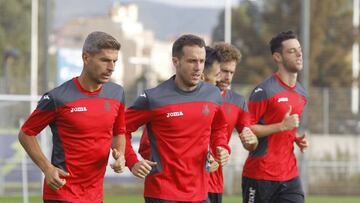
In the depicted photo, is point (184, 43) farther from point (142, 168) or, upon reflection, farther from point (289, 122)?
point (289, 122)

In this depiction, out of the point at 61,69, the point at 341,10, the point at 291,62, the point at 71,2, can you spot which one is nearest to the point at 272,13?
the point at 341,10

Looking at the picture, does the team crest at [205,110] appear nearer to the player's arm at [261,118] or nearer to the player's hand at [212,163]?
the player's hand at [212,163]

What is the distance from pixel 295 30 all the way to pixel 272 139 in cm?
1818

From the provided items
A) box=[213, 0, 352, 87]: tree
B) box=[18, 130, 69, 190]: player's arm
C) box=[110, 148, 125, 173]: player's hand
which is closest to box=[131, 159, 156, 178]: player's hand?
box=[110, 148, 125, 173]: player's hand

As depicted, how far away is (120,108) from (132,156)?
0.43 m

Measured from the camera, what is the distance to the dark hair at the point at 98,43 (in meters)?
8.06

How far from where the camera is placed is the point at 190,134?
27.1 feet

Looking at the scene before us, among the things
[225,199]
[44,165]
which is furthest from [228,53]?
[225,199]

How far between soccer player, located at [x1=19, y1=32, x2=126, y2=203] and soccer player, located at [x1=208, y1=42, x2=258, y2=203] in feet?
6.27

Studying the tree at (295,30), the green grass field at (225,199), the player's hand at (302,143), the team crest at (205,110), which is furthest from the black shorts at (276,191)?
the tree at (295,30)

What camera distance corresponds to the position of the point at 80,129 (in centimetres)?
816

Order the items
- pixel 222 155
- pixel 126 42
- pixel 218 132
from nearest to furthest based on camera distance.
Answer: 1. pixel 222 155
2. pixel 218 132
3. pixel 126 42

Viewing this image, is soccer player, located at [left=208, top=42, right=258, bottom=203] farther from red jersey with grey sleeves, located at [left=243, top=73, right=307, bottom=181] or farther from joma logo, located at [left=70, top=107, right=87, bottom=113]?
joma logo, located at [left=70, top=107, right=87, bottom=113]

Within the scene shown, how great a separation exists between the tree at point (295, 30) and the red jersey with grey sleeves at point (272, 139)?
47.8 ft
